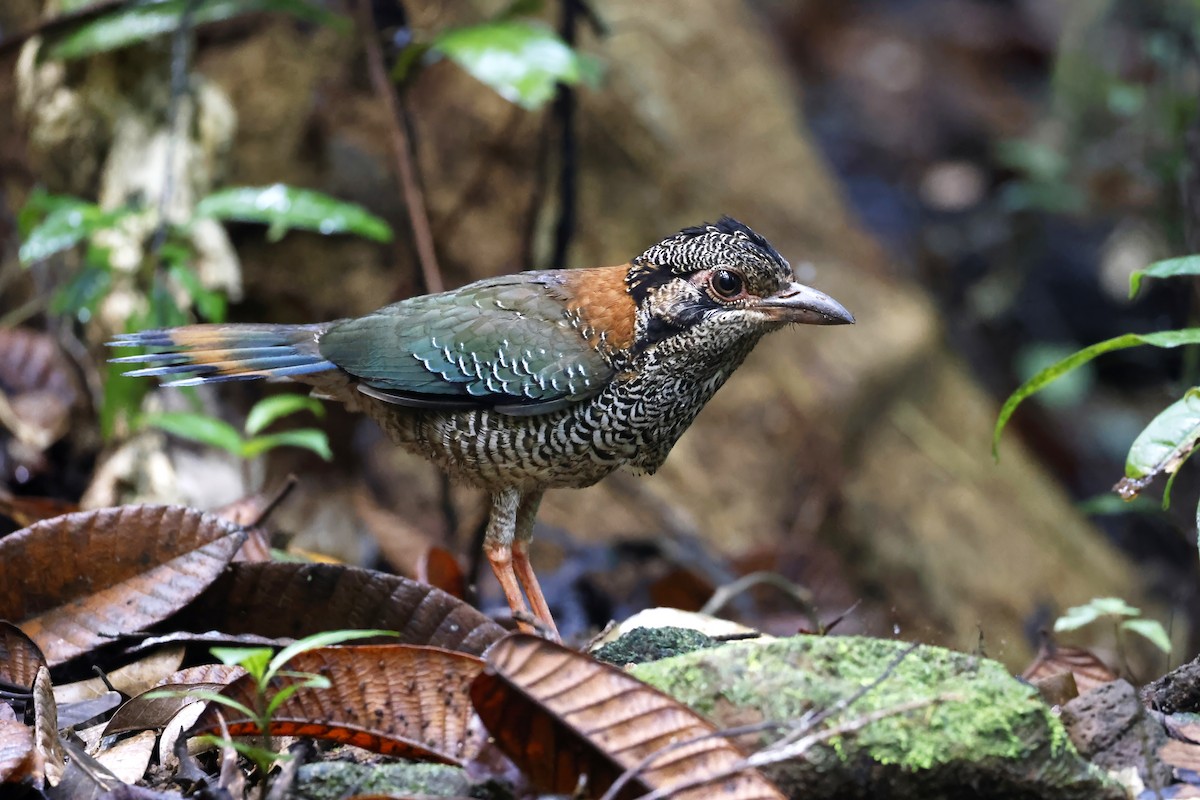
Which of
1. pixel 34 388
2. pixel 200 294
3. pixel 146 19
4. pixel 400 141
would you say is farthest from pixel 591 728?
pixel 34 388

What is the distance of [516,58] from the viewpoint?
538 cm

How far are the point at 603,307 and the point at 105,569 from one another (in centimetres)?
185

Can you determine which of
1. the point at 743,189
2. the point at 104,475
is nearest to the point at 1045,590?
the point at 743,189

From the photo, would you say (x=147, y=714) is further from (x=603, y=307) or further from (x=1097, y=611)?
(x=1097, y=611)

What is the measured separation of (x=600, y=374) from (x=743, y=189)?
179 inches

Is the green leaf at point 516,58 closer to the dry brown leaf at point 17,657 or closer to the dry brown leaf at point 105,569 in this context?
the dry brown leaf at point 105,569

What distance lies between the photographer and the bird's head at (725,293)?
13.9 ft

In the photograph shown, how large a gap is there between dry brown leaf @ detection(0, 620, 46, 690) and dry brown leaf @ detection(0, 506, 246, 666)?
0.18 meters

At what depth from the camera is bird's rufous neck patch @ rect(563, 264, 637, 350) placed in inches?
173

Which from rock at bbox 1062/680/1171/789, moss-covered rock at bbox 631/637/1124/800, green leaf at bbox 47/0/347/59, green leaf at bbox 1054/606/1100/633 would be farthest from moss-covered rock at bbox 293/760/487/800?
green leaf at bbox 47/0/347/59

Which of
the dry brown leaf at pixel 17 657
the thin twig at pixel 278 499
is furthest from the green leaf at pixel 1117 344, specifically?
the dry brown leaf at pixel 17 657

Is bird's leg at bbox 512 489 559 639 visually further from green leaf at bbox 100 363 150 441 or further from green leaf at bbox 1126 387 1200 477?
green leaf at bbox 1126 387 1200 477

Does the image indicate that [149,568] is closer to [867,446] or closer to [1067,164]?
[867,446]

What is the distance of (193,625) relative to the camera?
3.71 m
